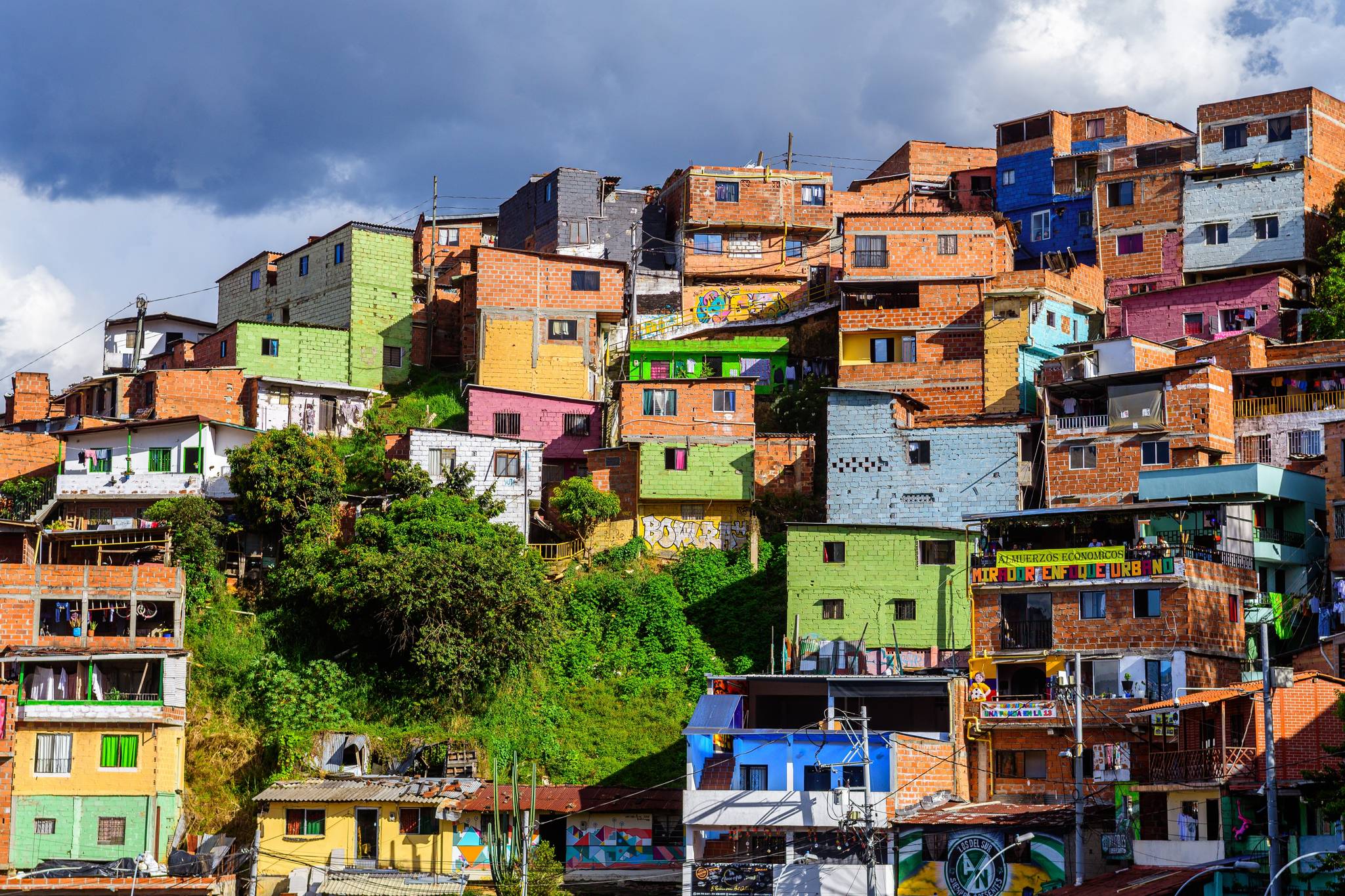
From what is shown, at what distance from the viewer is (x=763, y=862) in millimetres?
46094

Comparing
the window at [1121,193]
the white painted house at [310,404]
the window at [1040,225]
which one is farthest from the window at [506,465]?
the window at [1121,193]

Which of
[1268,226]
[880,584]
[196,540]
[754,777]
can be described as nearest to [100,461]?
[196,540]

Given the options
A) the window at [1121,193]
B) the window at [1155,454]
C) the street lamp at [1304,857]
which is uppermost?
the window at [1121,193]

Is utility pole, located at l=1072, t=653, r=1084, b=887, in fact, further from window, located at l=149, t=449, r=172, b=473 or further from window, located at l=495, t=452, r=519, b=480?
window, located at l=149, t=449, r=172, b=473

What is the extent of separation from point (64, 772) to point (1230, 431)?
36.2m

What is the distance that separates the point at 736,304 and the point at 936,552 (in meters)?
21.5

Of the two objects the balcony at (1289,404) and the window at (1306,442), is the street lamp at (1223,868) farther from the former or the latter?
the balcony at (1289,404)

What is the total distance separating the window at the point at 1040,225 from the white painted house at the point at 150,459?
109 feet

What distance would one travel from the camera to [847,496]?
5950 cm

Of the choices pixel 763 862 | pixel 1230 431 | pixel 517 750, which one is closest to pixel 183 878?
pixel 517 750

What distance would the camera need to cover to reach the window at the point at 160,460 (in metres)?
58.8

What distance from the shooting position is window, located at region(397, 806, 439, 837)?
4825 centimetres

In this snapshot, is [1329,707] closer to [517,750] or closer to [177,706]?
[517,750]

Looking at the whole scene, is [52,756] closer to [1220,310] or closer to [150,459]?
[150,459]
